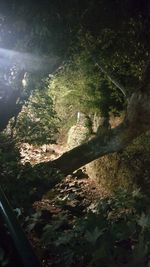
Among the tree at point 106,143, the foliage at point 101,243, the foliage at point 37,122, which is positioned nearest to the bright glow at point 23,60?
the foliage at point 37,122

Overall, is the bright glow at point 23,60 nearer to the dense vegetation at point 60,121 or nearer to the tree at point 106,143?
the dense vegetation at point 60,121

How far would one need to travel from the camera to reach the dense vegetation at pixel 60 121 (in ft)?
7.72

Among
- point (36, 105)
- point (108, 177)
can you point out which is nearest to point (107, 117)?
point (108, 177)

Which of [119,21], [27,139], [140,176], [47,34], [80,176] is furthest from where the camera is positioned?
[80,176]

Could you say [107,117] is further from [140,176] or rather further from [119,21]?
[119,21]

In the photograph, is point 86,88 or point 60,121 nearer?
point 60,121

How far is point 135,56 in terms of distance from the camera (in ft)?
26.4

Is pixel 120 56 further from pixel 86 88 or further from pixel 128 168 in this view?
pixel 128 168

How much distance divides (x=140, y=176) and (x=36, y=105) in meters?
4.42

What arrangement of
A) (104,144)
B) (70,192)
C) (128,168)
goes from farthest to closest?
(70,192), (128,168), (104,144)

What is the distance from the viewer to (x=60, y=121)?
7301 mm

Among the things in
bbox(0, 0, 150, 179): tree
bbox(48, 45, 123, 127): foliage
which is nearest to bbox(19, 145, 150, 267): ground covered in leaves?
bbox(0, 0, 150, 179): tree

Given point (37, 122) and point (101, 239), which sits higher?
point (37, 122)

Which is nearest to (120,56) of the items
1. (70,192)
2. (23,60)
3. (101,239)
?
(23,60)
